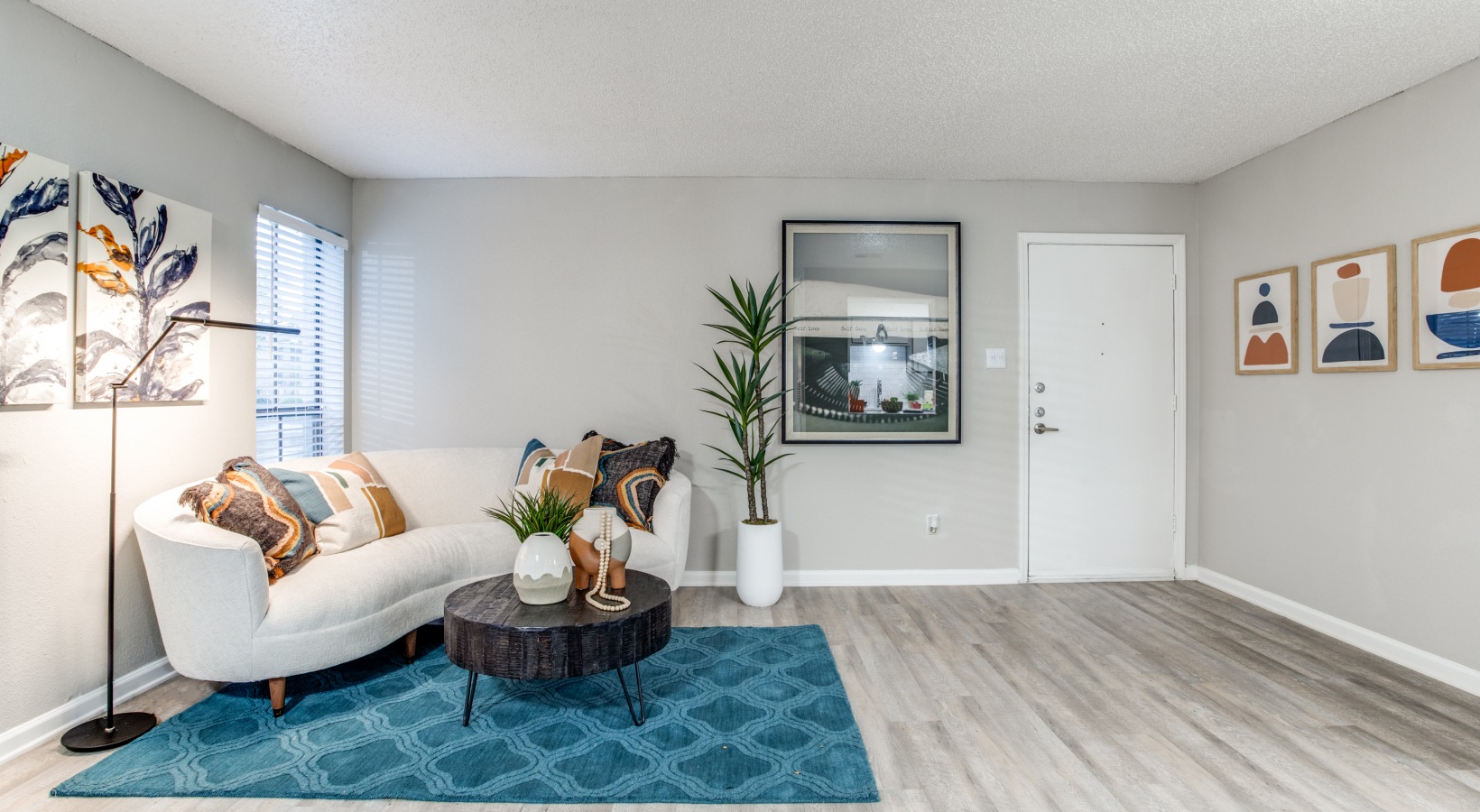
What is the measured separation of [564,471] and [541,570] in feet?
3.89

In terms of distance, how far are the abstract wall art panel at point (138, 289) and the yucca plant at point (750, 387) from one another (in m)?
2.26

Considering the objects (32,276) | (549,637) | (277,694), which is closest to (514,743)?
(549,637)

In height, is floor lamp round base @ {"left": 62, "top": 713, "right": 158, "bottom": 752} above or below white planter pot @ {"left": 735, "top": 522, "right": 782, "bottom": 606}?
below

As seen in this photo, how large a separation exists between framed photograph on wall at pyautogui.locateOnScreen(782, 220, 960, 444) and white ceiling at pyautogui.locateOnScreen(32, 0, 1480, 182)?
0.48 metres

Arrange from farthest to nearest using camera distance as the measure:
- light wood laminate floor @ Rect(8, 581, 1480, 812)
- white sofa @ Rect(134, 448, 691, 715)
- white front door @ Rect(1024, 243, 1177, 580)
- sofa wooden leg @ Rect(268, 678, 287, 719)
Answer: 1. white front door @ Rect(1024, 243, 1177, 580)
2. sofa wooden leg @ Rect(268, 678, 287, 719)
3. white sofa @ Rect(134, 448, 691, 715)
4. light wood laminate floor @ Rect(8, 581, 1480, 812)

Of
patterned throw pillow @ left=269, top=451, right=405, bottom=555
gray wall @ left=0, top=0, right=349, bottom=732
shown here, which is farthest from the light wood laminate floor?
patterned throw pillow @ left=269, top=451, right=405, bottom=555

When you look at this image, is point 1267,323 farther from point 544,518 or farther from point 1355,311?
point 544,518

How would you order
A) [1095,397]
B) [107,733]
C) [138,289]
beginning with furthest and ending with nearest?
[1095,397] → [138,289] → [107,733]

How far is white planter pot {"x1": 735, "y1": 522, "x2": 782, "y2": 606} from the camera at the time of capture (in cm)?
355

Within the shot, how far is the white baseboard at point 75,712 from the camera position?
2094 millimetres

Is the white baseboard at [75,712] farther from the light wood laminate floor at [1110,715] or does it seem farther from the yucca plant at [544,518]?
the yucca plant at [544,518]

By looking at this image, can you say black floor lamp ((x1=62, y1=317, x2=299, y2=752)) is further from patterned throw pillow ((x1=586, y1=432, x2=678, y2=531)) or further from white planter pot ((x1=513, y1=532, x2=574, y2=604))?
patterned throw pillow ((x1=586, y1=432, x2=678, y2=531))

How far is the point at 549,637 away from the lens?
2049mm

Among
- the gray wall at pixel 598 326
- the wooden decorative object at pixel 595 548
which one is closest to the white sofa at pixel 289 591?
the wooden decorative object at pixel 595 548
